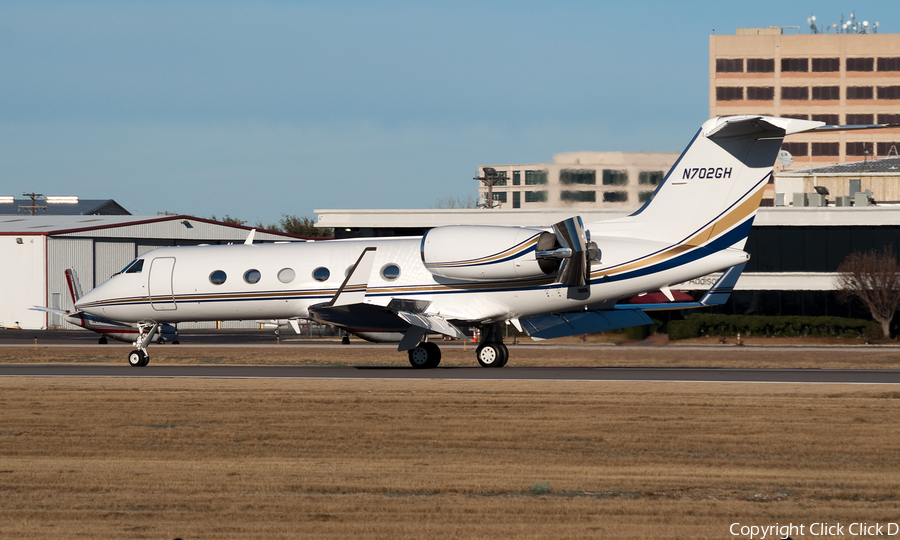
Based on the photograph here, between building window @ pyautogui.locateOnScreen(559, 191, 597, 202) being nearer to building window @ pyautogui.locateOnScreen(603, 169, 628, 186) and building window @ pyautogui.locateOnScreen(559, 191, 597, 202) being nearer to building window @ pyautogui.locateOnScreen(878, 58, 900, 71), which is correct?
building window @ pyautogui.locateOnScreen(603, 169, 628, 186)

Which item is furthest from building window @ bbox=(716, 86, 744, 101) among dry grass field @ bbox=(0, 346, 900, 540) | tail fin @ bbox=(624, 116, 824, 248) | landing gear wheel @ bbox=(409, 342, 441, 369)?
dry grass field @ bbox=(0, 346, 900, 540)

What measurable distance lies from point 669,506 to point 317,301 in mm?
18494

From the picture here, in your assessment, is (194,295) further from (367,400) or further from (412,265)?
(367,400)

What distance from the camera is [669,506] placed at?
10852mm

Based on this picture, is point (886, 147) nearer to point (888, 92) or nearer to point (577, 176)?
point (888, 92)

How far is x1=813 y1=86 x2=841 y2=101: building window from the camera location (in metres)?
113

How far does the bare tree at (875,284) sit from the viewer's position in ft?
166

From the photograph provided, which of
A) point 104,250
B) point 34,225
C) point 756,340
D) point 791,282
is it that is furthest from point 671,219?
point 34,225

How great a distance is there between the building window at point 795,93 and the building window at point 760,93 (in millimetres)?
1253

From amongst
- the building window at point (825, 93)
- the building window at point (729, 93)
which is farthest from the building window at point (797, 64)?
the building window at point (729, 93)

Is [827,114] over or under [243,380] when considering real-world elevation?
over

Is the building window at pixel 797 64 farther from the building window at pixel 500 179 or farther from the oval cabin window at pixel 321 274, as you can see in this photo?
the oval cabin window at pixel 321 274

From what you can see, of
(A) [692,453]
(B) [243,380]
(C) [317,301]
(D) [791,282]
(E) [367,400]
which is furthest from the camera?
(D) [791,282]

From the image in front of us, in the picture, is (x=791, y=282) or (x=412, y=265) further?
(x=791, y=282)
